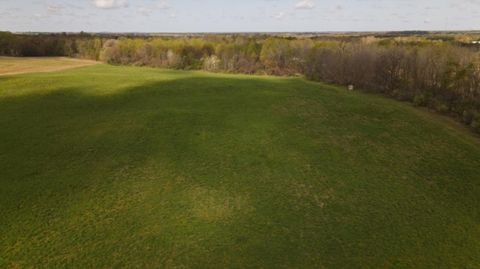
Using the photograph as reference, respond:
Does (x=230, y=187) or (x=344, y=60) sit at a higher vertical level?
(x=344, y=60)

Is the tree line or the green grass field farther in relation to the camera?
the tree line

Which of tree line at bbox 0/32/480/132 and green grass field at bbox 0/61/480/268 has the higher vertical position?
tree line at bbox 0/32/480/132

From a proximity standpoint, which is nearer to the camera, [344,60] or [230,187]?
[230,187]

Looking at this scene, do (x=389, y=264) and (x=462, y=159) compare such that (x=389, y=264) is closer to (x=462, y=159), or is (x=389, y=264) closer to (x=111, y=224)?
(x=111, y=224)

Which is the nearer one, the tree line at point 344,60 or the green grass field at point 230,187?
the green grass field at point 230,187
